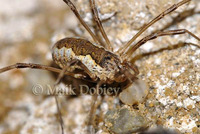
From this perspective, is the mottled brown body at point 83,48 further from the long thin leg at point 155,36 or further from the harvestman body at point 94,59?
the long thin leg at point 155,36

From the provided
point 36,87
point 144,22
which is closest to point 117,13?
point 144,22

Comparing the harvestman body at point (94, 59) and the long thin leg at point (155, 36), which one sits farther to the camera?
the harvestman body at point (94, 59)

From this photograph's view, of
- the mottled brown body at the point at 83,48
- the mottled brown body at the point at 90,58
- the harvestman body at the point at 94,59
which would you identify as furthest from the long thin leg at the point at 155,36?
the mottled brown body at the point at 83,48

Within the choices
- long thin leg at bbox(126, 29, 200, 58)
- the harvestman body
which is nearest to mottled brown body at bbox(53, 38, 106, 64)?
the harvestman body

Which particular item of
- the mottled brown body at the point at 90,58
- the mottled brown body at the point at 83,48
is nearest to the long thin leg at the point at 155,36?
the mottled brown body at the point at 90,58

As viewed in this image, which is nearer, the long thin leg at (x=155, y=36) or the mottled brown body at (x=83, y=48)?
the long thin leg at (x=155, y=36)

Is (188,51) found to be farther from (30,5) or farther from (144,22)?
(30,5)

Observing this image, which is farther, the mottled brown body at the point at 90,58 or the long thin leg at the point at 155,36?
the mottled brown body at the point at 90,58

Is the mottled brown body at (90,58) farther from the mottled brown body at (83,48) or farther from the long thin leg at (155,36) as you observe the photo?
the long thin leg at (155,36)

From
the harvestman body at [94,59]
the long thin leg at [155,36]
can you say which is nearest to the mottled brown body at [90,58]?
the harvestman body at [94,59]

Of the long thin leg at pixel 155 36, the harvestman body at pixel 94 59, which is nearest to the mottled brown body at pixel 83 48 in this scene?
the harvestman body at pixel 94 59

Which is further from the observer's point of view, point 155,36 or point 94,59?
point 94,59

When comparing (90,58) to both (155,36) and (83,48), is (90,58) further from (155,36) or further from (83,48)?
(155,36)

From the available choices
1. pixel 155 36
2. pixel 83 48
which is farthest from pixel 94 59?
pixel 155 36
